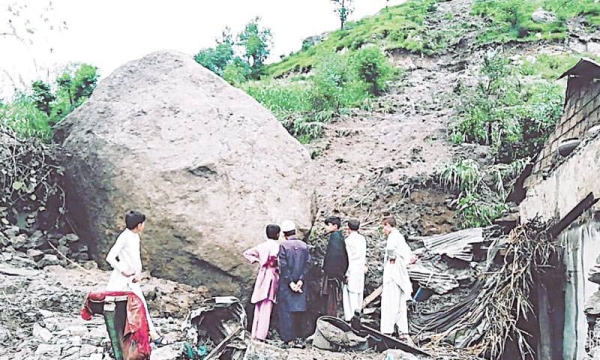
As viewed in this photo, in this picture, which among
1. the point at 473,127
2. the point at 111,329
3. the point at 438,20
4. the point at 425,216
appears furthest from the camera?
the point at 438,20

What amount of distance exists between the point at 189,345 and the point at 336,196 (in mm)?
7467

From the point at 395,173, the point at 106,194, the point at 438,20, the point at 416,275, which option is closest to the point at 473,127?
the point at 395,173

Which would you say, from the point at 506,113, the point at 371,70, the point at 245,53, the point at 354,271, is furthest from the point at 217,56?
the point at 354,271

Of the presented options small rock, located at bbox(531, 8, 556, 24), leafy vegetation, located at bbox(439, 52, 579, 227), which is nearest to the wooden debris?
leafy vegetation, located at bbox(439, 52, 579, 227)

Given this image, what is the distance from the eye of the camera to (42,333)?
563cm

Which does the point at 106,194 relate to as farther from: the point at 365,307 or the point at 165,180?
the point at 365,307

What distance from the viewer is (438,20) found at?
28.3m

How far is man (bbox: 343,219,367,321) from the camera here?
7.21 metres

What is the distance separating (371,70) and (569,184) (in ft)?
42.8

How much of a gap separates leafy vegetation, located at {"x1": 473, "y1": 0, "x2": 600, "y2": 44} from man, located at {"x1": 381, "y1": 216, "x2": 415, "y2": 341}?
16.5 m

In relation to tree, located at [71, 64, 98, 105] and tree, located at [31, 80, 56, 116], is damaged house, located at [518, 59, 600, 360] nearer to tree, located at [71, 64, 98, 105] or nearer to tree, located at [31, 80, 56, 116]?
tree, located at [71, 64, 98, 105]

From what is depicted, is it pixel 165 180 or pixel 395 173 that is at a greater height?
pixel 395 173

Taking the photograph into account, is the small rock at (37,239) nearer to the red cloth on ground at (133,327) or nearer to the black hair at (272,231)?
the black hair at (272,231)

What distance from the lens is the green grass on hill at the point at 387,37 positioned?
24016 millimetres
